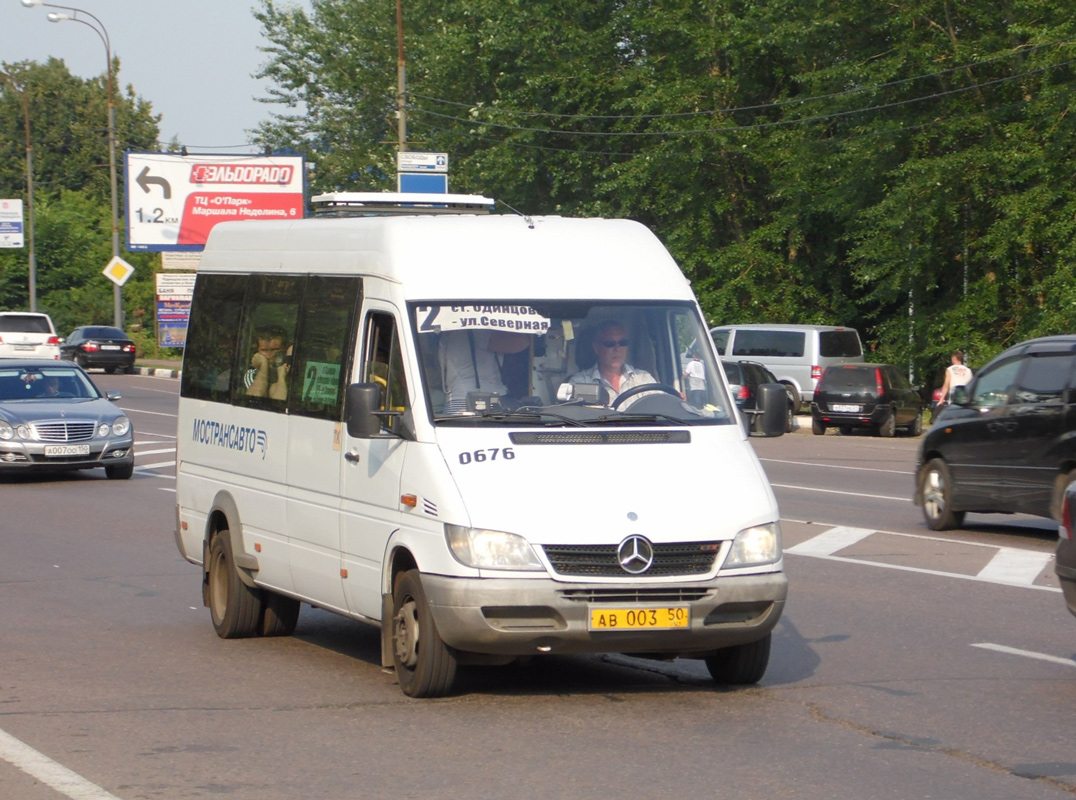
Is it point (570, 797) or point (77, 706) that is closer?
point (570, 797)

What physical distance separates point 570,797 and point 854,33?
34390mm

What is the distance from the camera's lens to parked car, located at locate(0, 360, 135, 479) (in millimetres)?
20719

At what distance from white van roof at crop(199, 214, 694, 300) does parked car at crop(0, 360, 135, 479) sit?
12.7m

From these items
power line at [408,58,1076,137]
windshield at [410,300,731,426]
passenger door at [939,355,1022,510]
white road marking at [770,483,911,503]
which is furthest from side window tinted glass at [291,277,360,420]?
power line at [408,58,1076,137]

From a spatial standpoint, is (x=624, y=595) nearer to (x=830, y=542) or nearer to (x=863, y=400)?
(x=830, y=542)

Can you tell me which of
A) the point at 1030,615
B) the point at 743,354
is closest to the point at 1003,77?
the point at 743,354

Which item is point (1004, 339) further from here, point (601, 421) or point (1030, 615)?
point (601, 421)

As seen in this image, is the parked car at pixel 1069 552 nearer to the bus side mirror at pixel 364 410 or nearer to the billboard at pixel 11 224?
the bus side mirror at pixel 364 410

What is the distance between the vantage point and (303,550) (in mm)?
8898

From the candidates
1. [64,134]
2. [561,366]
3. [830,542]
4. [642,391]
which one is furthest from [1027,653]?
[64,134]

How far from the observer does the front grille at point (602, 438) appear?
768cm

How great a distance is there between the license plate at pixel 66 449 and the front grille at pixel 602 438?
46.9 feet

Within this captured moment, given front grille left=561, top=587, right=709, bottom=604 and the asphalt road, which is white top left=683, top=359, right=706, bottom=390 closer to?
front grille left=561, top=587, right=709, bottom=604

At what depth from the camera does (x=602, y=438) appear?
7754 millimetres
